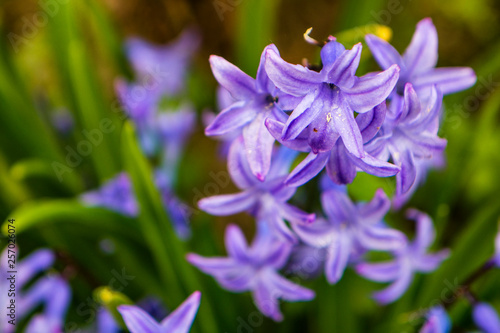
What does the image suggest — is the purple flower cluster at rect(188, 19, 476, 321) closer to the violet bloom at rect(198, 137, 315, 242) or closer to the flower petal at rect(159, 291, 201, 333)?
the violet bloom at rect(198, 137, 315, 242)

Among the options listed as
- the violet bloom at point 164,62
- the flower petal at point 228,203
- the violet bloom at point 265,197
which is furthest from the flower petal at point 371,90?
the violet bloom at point 164,62

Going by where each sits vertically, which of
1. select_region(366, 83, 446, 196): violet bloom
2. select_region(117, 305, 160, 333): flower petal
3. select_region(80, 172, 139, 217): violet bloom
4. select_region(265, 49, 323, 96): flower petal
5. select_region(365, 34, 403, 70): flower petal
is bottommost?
select_region(80, 172, 139, 217): violet bloom

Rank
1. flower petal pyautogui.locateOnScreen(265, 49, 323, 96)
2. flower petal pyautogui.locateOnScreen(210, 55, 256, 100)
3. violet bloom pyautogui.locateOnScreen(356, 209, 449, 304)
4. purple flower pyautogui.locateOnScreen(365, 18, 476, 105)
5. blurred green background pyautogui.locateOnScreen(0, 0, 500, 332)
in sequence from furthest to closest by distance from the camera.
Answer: blurred green background pyautogui.locateOnScreen(0, 0, 500, 332), violet bloom pyautogui.locateOnScreen(356, 209, 449, 304), purple flower pyautogui.locateOnScreen(365, 18, 476, 105), flower petal pyautogui.locateOnScreen(210, 55, 256, 100), flower petal pyautogui.locateOnScreen(265, 49, 323, 96)

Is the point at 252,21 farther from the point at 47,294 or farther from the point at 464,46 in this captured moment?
the point at 464,46

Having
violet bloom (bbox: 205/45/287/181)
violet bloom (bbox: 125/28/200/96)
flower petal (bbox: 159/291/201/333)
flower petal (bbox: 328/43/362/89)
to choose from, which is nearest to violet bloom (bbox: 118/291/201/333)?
flower petal (bbox: 159/291/201/333)

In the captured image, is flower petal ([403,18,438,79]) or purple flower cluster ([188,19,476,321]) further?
flower petal ([403,18,438,79])

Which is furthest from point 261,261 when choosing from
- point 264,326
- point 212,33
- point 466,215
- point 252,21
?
point 212,33

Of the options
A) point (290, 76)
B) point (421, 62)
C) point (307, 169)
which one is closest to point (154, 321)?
point (307, 169)
